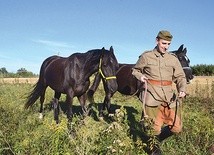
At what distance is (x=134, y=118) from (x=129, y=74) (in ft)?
5.73

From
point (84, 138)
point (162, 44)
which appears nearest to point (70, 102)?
point (162, 44)

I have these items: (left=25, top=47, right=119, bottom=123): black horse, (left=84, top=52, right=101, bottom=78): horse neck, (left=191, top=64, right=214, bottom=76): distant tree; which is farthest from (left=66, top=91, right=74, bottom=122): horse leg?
(left=191, top=64, right=214, bottom=76): distant tree

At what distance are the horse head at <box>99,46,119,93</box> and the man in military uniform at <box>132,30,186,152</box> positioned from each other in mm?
2524

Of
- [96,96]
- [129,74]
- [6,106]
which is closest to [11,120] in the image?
[6,106]

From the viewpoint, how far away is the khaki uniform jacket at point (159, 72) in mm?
5844

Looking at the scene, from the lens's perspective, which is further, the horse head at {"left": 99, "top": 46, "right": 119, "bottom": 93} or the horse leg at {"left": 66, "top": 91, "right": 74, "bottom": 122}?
the horse leg at {"left": 66, "top": 91, "right": 74, "bottom": 122}

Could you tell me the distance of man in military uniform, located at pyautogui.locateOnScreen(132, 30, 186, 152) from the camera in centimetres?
584

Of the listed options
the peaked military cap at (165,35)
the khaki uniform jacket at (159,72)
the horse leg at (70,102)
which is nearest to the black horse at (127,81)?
the horse leg at (70,102)

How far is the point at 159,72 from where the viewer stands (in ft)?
19.2

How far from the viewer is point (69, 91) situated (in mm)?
8969

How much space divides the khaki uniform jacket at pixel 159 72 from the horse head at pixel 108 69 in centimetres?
257

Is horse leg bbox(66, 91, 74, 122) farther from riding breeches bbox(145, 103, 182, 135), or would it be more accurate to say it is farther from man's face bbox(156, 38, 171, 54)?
man's face bbox(156, 38, 171, 54)

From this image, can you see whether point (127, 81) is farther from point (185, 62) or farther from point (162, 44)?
point (162, 44)

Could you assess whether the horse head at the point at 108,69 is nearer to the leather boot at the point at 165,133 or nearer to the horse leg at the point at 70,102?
the horse leg at the point at 70,102
